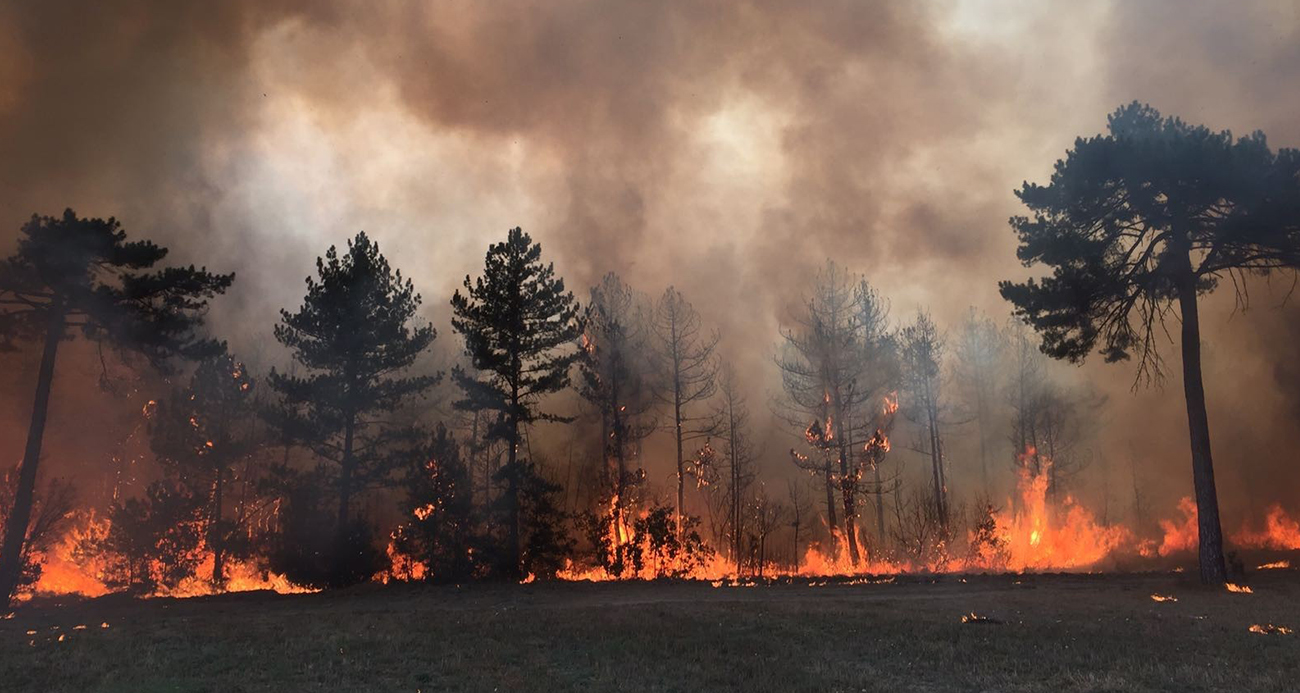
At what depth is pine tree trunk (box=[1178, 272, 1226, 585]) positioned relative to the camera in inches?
898

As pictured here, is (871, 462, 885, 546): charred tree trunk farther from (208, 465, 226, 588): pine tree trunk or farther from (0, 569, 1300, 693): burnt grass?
(208, 465, 226, 588): pine tree trunk

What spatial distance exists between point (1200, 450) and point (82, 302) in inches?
1465

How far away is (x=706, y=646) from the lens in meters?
14.1

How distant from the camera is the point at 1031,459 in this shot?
45.2 meters

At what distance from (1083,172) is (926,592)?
556 inches

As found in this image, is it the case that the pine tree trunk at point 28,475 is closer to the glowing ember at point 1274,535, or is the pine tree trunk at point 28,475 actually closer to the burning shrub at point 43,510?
the burning shrub at point 43,510

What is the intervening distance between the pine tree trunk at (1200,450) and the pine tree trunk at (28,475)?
36986mm

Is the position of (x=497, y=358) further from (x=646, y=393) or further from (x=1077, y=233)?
(x=1077, y=233)

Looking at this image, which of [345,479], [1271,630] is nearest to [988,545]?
[1271,630]

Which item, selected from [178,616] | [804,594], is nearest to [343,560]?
[178,616]

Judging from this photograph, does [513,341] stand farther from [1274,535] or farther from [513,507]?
[1274,535]

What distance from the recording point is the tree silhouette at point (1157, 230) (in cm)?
2291

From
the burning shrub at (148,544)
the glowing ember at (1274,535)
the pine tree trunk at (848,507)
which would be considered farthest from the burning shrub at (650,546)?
the glowing ember at (1274,535)

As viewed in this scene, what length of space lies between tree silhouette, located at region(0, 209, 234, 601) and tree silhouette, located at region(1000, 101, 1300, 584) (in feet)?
96.2
